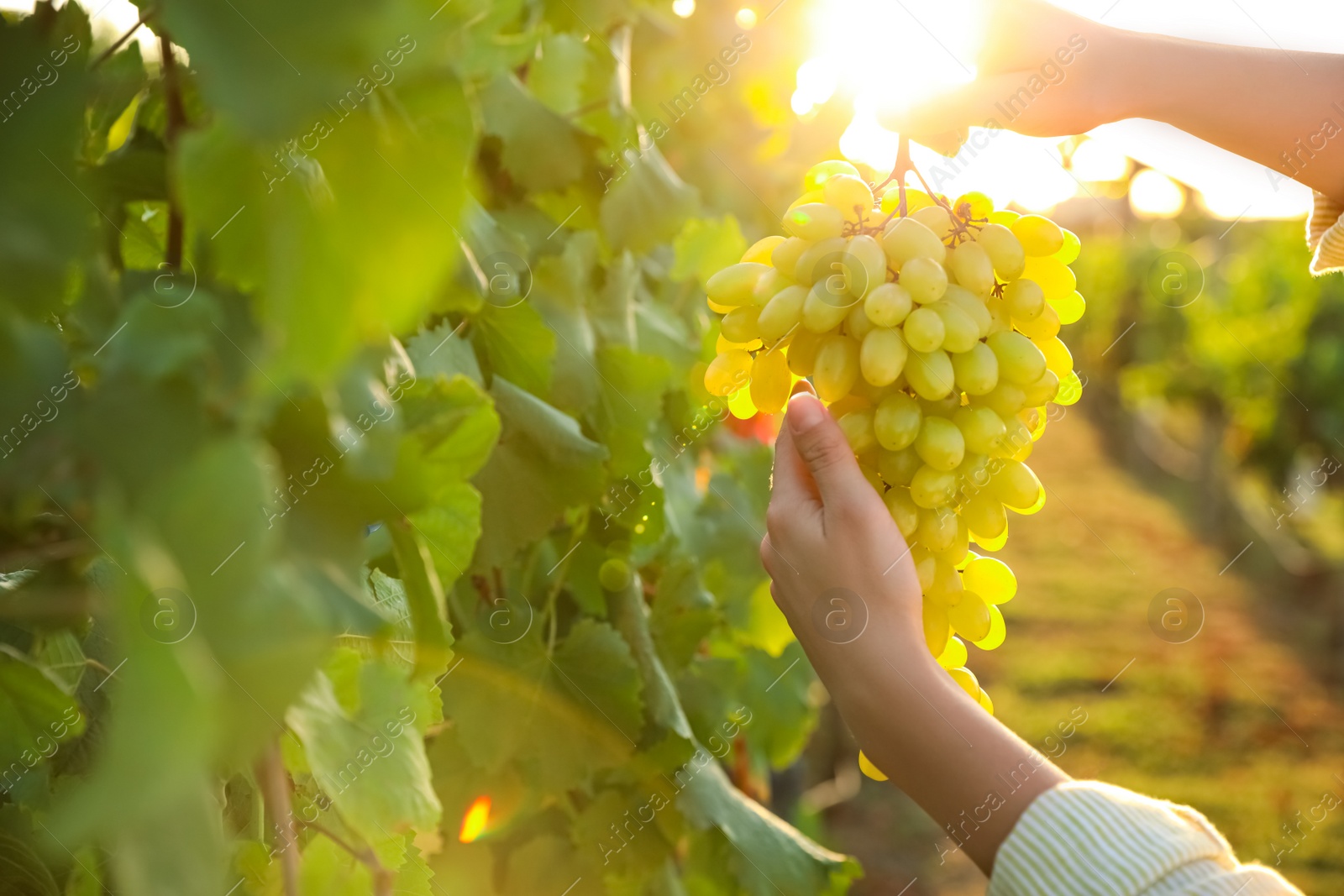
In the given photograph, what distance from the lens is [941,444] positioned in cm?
82

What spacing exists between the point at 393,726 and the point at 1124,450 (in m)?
12.7

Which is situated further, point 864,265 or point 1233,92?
point 1233,92

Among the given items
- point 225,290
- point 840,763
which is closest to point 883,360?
point 225,290

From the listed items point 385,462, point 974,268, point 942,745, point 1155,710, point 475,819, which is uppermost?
point 385,462

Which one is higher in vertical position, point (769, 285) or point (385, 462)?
point (385, 462)

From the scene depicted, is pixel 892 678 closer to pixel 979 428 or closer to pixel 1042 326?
pixel 979 428

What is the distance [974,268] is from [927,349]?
0.08 m

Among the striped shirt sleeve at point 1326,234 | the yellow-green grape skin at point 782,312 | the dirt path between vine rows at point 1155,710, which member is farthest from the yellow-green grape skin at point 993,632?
the dirt path between vine rows at point 1155,710

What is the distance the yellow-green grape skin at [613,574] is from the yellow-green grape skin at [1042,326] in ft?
1.92

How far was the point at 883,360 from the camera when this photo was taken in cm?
80

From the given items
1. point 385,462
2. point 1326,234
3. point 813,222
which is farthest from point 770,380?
point 1326,234

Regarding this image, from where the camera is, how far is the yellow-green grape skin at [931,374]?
2.65 ft

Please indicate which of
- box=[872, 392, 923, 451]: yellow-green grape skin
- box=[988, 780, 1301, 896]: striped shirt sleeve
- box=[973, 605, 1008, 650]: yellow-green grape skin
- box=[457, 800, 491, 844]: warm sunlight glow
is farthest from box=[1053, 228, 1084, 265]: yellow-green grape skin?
box=[457, 800, 491, 844]: warm sunlight glow

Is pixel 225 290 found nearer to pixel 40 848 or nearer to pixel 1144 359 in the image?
pixel 40 848
